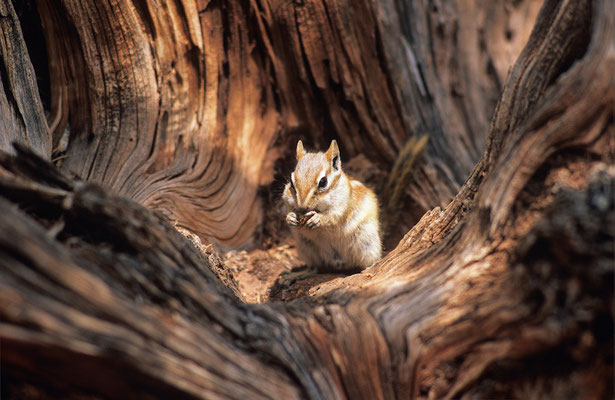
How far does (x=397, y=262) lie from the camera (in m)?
2.75

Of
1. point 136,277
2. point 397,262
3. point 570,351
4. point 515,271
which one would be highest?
point 397,262

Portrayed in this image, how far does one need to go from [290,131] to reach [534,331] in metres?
3.54

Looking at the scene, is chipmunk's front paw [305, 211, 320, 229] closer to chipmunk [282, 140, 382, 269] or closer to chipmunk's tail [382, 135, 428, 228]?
chipmunk [282, 140, 382, 269]

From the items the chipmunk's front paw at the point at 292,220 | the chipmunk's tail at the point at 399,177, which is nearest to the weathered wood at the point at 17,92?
the chipmunk's front paw at the point at 292,220

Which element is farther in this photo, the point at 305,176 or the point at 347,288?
the point at 305,176

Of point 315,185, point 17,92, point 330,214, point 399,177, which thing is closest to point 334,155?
point 315,185

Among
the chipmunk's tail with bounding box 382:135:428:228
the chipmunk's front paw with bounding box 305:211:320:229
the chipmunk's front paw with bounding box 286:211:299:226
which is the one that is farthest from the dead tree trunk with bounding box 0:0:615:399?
the chipmunk's tail with bounding box 382:135:428:228

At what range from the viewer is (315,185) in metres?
3.60

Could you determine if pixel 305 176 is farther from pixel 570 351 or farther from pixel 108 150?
pixel 570 351

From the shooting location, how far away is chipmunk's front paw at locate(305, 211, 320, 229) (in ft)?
11.9

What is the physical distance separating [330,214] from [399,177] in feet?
4.37

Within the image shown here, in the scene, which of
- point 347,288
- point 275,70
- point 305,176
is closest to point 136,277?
point 347,288

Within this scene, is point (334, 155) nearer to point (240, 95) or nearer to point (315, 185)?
point (315, 185)

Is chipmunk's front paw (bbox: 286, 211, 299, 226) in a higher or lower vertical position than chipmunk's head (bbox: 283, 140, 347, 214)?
lower
